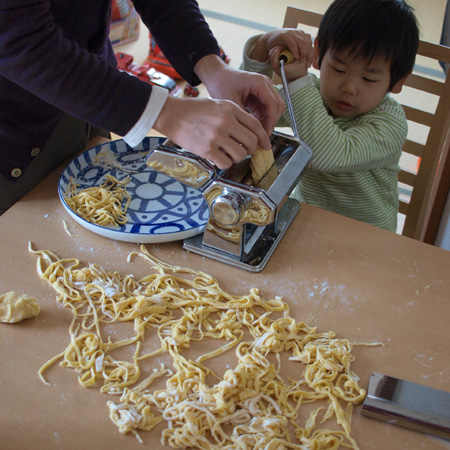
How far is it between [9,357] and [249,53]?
1.04 meters

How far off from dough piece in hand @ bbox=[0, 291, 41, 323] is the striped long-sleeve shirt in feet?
2.60

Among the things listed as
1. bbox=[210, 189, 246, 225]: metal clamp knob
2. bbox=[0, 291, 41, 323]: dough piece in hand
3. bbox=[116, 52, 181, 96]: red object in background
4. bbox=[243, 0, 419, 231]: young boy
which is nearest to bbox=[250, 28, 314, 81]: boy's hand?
bbox=[243, 0, 419, 231]: young boy

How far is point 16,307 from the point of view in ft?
2.85

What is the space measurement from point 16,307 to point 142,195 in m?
0.44

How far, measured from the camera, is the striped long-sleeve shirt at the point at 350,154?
53.5 inches

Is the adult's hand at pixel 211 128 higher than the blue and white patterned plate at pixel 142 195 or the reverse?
higher

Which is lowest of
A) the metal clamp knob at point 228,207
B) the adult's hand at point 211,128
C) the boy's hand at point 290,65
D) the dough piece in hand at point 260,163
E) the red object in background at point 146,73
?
the red object in background at point 146,73

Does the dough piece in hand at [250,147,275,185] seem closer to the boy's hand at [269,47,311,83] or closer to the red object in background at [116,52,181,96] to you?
the boy's hand at [269,47,311,83]

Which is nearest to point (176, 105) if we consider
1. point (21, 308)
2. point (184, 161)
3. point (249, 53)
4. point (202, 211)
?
point (184, 161)

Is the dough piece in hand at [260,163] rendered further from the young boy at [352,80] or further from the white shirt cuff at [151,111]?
the young boy at [352,80]

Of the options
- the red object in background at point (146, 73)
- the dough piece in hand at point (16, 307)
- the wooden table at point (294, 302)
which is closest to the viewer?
the wooden table at point (294, 302)

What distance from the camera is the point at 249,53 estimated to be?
1.48 m

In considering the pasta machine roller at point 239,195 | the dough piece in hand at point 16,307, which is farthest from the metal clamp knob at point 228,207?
the dough piece in hand at point 16,307

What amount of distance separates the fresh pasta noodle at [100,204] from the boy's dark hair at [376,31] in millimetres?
694
